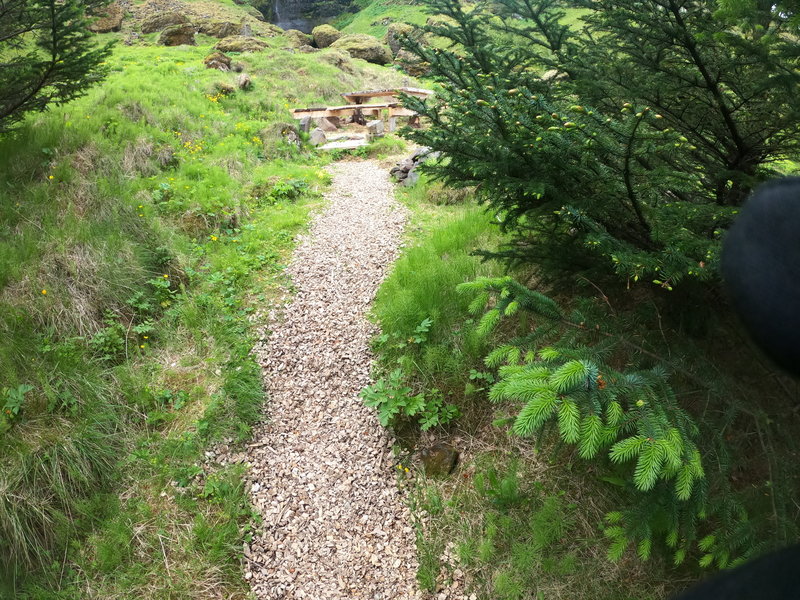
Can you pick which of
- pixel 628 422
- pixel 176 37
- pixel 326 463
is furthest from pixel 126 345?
pixel 176 37

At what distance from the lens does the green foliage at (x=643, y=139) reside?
2.22m

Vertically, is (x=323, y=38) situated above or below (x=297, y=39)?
above

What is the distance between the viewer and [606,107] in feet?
10.3

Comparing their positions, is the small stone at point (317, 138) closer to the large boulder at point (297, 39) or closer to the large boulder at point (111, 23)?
the large boulder at point (297, 39)

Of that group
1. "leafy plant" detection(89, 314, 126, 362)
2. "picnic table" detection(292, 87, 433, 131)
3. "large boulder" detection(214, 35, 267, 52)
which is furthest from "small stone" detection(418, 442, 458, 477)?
"large boulder" detection(214, 35, 267, 52)

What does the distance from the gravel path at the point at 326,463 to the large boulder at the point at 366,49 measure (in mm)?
29195

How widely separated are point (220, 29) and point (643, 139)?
3571 cm

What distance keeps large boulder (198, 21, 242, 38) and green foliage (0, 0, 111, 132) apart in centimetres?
2761

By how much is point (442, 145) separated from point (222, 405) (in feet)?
12.2

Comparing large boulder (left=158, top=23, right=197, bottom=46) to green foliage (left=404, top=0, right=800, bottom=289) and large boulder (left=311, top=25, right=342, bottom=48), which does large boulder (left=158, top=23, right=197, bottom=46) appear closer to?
large boulder (left=311, top=25, right=342, bottom=48)

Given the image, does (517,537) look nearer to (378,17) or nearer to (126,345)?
(126,345)

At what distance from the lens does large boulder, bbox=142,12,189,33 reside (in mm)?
27578

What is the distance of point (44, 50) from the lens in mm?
6301

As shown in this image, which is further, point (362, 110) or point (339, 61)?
point (339, 61)
